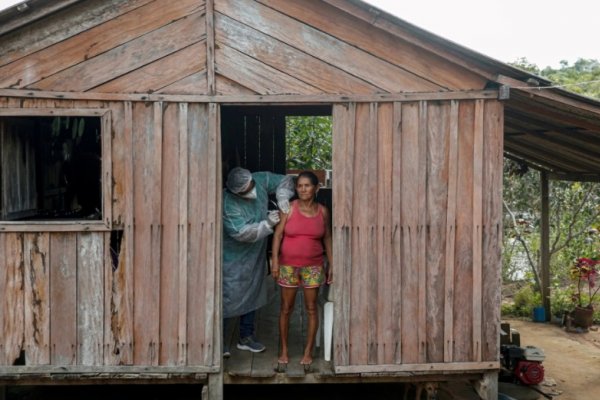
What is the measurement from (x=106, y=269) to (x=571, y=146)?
18.7 ft

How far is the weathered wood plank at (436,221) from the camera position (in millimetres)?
5258

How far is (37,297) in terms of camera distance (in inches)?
205

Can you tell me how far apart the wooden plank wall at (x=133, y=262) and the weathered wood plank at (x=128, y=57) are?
0.22 meters

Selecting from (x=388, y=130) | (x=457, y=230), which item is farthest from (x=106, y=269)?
(x=457, y=230)

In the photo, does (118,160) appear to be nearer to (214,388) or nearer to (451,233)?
(214,388)

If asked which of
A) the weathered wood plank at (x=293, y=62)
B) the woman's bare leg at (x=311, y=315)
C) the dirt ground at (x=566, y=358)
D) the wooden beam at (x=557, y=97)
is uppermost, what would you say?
the weathered wood plank at (x=293, y=62)


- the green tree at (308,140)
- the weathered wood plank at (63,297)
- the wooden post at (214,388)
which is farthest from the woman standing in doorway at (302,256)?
the green tree at (308,140)

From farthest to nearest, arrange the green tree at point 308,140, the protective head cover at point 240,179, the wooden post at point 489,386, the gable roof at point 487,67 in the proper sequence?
1. the green tree at point 308,140
2. the protective head cover at point 240,179
3. the wooden post at point 489,386
4. the gable roof at point 487,67

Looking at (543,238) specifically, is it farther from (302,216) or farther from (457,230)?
(302,216)

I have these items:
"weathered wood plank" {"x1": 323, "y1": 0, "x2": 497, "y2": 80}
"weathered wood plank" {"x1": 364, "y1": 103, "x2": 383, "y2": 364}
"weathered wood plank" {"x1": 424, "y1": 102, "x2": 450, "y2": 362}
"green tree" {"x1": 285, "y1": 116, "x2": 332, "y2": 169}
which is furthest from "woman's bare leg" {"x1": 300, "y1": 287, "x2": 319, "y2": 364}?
"green tree" {"x1": 285, "y1": 116, "x2": 332, "y2": 169}

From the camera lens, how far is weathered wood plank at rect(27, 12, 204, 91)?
511cm

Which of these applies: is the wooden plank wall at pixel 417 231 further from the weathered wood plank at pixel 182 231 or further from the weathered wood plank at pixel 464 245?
the weathered wood plank at pixel 182 231

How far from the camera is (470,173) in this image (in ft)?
17.4

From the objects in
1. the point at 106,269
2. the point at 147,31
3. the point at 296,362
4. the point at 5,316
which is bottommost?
the point at 296,362
